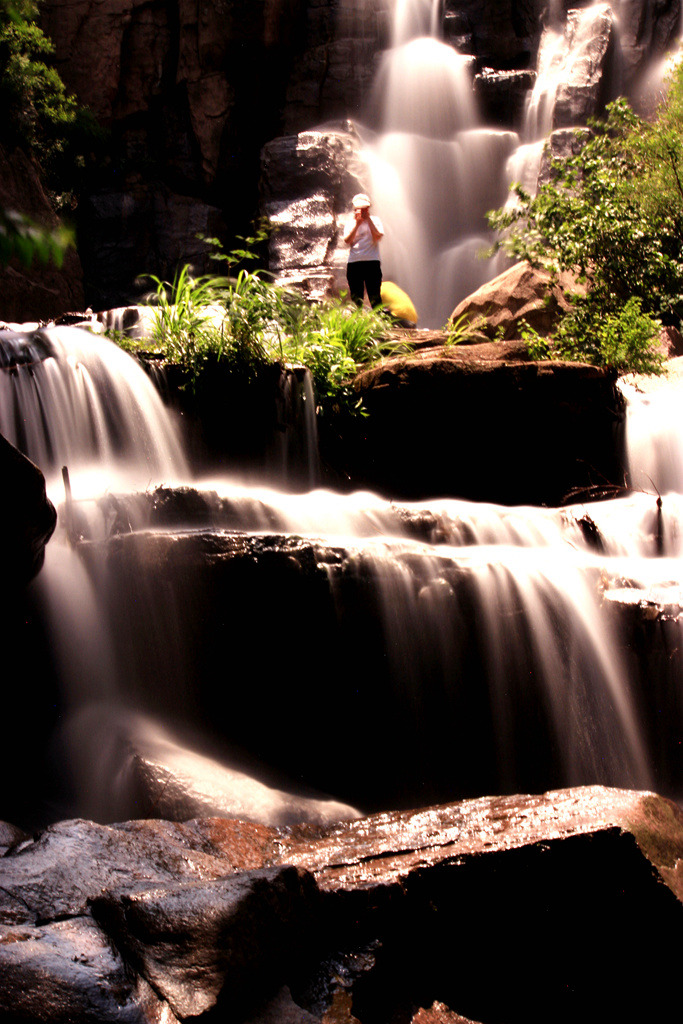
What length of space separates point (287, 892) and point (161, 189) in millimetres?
15287

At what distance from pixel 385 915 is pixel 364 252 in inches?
304

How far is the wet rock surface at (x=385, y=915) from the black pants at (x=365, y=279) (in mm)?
7149

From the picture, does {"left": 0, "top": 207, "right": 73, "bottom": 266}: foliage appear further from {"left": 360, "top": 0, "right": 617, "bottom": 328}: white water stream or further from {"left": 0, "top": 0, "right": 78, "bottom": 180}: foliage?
{"left": 360, "top": 0, "right": 617, "bottom": 328}: white water stream

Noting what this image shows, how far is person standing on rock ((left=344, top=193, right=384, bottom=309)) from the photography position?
8.89 meters

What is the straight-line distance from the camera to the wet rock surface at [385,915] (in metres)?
1.96

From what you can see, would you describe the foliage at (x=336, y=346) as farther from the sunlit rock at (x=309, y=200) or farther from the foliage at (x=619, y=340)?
the sunlit rock at (x=309, y=200)

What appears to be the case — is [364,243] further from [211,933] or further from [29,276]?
[211,933]

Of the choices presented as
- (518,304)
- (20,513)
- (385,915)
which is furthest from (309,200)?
(385,915)

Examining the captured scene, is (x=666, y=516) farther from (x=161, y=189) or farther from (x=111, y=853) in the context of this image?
(x=161, y=189)

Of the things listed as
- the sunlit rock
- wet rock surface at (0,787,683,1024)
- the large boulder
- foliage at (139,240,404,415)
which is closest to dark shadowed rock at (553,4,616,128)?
the sunlit rock

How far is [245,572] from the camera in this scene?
402cm

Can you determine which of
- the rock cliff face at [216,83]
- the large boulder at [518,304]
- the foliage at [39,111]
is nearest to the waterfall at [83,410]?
the large boulder at [518,304]

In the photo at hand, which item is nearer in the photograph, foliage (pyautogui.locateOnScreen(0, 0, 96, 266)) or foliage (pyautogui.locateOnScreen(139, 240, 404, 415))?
foliage (pyautogui.locateOnScreen(139, 240, 404, 415))

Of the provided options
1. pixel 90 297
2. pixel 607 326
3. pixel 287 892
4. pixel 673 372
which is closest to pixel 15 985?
pixel 287 892
